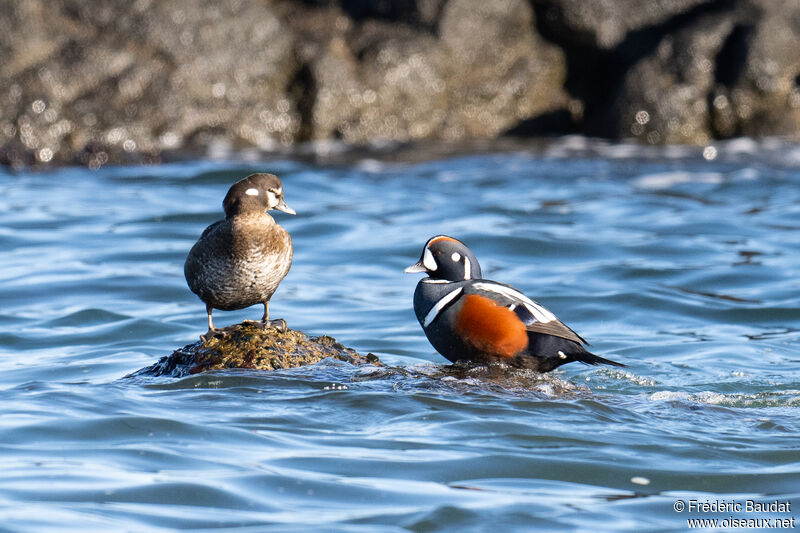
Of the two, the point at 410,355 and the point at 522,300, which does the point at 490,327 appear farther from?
the point at 410,355

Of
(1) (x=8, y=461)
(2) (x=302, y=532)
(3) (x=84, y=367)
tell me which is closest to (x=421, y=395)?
(2) (x=302, y=532)

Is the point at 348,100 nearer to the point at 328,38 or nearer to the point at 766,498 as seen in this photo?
the point at 328,38

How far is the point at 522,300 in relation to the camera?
5988 millimetres

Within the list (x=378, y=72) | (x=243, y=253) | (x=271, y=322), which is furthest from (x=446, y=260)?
(x=378, y=72)

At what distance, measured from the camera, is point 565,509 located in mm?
4574

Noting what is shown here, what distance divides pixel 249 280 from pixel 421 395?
1146 mm

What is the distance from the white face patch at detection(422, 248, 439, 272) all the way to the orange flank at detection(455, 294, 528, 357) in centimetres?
42

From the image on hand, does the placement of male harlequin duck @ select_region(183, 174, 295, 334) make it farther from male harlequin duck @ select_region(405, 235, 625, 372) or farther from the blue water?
male harlequin duck @ select_region(405, 235, 625, 372)

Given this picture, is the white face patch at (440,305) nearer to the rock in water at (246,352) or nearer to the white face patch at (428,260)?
the white face patch at (428,260)

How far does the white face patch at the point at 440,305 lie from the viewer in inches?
239

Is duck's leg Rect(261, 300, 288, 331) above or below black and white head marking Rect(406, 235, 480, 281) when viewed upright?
below

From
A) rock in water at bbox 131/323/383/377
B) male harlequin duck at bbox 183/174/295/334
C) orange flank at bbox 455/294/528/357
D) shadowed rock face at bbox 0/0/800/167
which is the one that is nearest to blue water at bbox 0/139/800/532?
rock in water at bbox 131/323/383/377

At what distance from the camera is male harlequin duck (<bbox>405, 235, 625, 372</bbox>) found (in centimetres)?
590

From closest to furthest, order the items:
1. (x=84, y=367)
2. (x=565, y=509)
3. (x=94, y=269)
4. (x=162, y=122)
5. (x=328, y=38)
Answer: (x=565, y=509) → (x=84, y=367) → (x=94, y=269) → (x=162, y=122) → (x=328, y=38)
